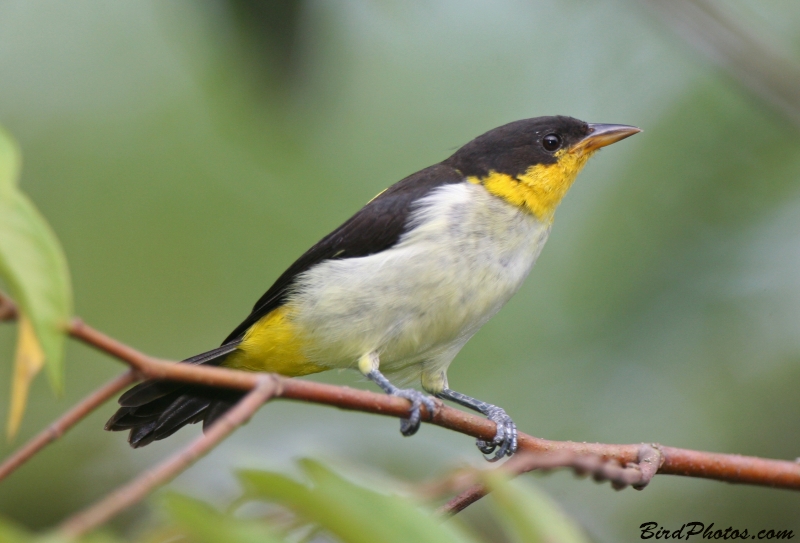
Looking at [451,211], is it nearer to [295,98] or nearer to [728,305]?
[295,98]

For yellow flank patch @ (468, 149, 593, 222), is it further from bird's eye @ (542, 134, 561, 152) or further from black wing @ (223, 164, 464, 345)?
black wing @ (223, 164, 464, 345)

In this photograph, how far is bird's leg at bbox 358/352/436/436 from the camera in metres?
2.70

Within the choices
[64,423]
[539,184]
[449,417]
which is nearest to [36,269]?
[64,423]

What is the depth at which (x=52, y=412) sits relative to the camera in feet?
20.0

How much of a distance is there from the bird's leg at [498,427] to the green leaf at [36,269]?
1738 millimetres

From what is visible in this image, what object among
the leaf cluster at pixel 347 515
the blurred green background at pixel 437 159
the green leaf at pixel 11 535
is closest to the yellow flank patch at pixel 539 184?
the blurred green background at pixel 437 159

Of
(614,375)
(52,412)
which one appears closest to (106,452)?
(52,412)

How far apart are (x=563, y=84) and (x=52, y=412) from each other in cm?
454

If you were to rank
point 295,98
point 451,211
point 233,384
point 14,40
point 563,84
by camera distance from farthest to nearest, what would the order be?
point 14,40, point 563,84, point 451,211, point 295,98, point 233,384

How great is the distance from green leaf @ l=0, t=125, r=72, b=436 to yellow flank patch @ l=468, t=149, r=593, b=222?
2837mm

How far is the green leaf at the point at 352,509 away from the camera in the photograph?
4.59ft

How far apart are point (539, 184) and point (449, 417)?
180 centimetres

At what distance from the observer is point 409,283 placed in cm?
369

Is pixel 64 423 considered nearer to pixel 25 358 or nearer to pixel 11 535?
pixel 25 358
